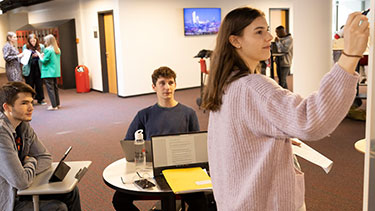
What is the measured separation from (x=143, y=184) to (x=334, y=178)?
8.18 ft

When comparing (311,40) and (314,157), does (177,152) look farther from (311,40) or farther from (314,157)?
(311,40)

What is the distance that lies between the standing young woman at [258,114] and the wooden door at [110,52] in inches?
362

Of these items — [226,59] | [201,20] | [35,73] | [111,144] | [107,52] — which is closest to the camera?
[226,59]

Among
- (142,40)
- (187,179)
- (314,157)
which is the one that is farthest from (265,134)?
(142,40)

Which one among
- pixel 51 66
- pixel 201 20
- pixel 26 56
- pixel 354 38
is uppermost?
pixel 201 20

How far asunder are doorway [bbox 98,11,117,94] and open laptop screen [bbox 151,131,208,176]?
8182 millimetres

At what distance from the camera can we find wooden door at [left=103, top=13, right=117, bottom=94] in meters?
10.3

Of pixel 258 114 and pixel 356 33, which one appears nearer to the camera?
pixel 356 33

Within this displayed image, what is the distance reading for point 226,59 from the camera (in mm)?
1337

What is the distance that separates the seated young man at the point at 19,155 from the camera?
2.39 m

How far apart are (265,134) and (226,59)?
0.29 meters

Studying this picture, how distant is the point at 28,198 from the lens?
8.57 feet

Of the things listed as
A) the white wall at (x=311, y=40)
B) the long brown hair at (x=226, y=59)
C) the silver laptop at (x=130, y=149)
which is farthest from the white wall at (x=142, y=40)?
the long brown hair at (x=226, y=59)

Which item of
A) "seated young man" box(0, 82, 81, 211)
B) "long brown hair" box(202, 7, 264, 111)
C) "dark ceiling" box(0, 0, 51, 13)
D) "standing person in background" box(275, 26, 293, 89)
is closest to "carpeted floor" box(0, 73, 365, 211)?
"seated young man" box(0, 82, 81, 211)
